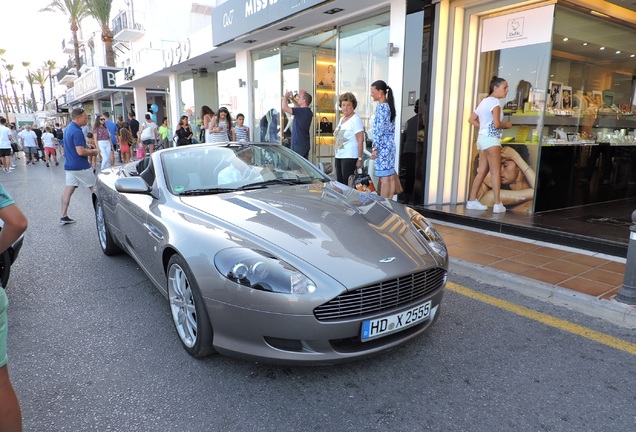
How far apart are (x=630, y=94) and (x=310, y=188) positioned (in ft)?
25.8

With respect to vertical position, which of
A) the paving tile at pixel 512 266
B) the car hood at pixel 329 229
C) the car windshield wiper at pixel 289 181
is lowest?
the paving tile at pixel 512 266

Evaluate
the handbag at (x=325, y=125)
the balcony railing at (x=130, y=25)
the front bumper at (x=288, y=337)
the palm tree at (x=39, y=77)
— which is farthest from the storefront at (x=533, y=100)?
the palm tree at (x=39, y=77)

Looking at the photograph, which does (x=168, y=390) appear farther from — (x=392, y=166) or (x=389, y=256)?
(x=392, y=166)

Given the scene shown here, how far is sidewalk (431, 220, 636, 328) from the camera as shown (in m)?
3.43

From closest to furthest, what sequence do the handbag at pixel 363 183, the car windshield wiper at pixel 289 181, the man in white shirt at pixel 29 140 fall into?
the car windshield wiper at pixel 289 181 → the handbag at pixel 363 183 → the man in white shirt at pixel 29 140

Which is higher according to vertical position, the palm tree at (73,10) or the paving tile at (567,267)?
the palm tree at (73,10)

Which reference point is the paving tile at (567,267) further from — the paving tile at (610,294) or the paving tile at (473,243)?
the paving tile at (473,243)

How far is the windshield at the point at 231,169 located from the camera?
134 inches

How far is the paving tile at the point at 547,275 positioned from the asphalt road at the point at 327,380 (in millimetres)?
451

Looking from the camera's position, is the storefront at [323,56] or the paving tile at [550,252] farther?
the storefront at [323,56]

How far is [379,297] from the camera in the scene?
228 centimetres

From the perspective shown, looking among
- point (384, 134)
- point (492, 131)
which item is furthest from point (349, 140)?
point (492, 131)

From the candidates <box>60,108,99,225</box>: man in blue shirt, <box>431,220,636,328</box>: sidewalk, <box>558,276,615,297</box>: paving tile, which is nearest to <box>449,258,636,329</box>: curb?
<box>431,220,636,328</box>: sidewalk

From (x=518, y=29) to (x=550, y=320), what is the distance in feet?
16.1
